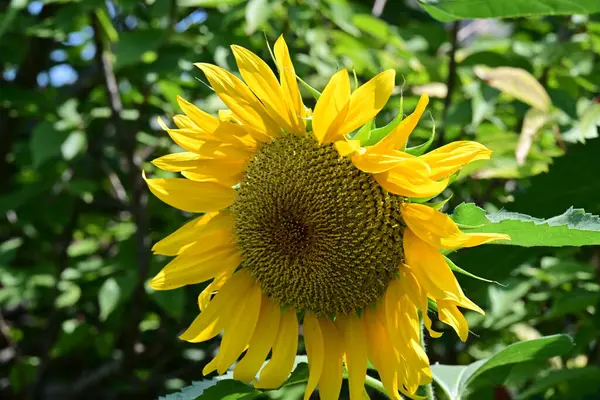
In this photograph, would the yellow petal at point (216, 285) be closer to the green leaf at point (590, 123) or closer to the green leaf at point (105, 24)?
the green leaf at point (590, 123)

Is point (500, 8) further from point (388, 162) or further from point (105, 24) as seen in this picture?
point (105, 24)

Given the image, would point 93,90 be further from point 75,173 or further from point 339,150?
point 339,150

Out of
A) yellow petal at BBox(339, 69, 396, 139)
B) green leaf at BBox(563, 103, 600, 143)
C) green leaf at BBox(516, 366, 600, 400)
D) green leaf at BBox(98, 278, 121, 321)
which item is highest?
yellow petal at BBox(339, 69, 396, 139)

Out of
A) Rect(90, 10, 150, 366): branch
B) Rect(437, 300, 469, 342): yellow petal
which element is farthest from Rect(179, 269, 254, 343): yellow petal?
Rect(90, 10, 150, 366): branch

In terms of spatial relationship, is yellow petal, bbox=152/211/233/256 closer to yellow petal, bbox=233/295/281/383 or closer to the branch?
yellow petal, bbox=233/295/281/383

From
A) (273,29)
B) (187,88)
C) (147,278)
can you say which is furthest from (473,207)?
(187,88)
